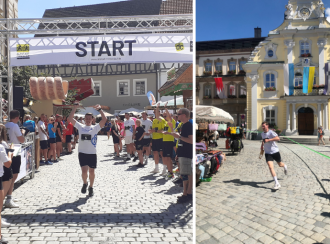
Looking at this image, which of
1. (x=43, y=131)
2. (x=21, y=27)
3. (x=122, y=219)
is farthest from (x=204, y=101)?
(x=43, y=131)

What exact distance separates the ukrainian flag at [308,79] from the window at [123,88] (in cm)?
2470

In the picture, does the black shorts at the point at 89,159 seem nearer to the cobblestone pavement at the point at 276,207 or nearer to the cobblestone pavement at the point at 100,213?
the cobblestone pavement at the point at 100,213

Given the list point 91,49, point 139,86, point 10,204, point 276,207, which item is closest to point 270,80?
point 276,207

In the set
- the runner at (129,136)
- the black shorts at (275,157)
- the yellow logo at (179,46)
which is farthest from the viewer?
the runner at (129,136)

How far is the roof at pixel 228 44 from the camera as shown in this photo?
228 centimetres

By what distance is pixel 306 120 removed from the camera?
1.98m

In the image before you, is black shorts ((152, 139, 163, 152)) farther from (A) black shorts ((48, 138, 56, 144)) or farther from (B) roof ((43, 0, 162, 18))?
(B) roof ((43, 0, 162, 18))

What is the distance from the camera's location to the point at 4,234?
328 cm

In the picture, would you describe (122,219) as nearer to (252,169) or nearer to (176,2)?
(252,169)

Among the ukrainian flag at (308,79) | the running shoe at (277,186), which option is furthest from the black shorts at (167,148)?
the ukrainian flag at (308,79)

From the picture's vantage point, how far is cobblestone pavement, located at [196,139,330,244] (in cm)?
209

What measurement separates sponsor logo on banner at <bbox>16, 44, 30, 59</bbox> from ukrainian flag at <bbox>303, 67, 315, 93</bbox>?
4.77 m

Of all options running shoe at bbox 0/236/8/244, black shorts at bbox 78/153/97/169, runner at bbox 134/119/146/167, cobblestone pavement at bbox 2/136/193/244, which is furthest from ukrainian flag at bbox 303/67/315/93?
runner at bbox 134/119/146/167

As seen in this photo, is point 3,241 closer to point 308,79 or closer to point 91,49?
point 308,79
